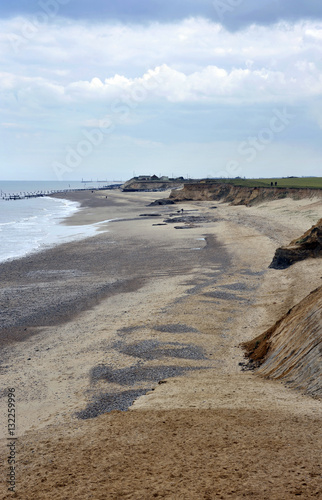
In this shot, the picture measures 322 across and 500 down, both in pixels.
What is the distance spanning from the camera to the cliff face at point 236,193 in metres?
66.0

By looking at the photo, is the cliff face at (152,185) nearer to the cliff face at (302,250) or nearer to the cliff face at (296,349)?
the cliff face at (302,250)

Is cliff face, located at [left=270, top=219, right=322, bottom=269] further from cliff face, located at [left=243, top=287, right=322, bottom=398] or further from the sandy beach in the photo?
cliff face, located at [left=243, top=287, right=322, bottom=398]

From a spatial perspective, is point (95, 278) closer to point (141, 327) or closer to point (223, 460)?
point (141, 327)


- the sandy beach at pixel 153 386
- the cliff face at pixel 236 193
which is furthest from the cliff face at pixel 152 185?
the sandy beach at pixel 153 386

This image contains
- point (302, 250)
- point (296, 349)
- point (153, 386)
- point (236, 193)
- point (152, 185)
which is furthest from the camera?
point (152, 185)

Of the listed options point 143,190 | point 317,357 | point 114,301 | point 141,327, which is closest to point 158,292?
point 114,301

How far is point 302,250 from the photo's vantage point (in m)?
Answer: 24.5

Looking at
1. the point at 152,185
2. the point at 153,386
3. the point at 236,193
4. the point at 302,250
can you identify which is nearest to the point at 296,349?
the point at 153,386

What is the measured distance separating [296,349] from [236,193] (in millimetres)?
85051

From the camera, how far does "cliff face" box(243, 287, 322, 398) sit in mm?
9586

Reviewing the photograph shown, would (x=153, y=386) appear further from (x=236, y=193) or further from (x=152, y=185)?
(x=152, y=185)

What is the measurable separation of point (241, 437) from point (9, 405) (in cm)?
582

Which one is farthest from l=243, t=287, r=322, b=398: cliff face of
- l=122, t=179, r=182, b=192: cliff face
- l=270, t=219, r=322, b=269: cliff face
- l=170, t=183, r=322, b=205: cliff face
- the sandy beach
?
l=122, t=179, r=182, b=192: cliff face

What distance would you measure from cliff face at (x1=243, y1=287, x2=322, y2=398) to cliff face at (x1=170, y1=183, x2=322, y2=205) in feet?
162
